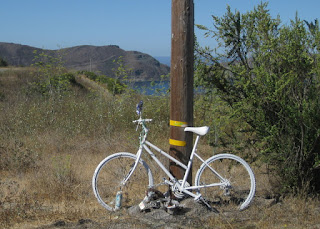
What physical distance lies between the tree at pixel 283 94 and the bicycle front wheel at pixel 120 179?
159cm

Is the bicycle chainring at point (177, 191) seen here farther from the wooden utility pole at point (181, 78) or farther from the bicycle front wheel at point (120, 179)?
the bicycle front wheel at point (120, 179)

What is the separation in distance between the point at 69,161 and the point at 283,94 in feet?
12.6

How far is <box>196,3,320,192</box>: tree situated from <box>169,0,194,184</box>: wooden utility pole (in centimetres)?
96

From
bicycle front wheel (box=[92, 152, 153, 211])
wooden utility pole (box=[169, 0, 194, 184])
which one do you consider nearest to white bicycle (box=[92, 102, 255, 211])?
bicycle front wheel (box=[92, 152, 153, 211])

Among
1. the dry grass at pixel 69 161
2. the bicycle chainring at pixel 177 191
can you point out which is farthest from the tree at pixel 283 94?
the bicycle chainring at pixel 177 191

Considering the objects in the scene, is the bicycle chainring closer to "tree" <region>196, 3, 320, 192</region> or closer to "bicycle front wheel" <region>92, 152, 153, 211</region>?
"bicycle front wheel" <region>92, 152, 153, 211</region>

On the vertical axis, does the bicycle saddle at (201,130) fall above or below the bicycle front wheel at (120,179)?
above

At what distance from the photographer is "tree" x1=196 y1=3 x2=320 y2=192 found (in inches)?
217

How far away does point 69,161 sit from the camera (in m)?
7.27

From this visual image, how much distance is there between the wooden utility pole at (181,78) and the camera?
5008 mm

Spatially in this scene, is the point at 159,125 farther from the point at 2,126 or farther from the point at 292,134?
the point at 292,134

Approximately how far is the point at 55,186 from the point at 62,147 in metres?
3.16

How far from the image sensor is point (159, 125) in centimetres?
1016

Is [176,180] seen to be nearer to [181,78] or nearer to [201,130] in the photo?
[201,130]
